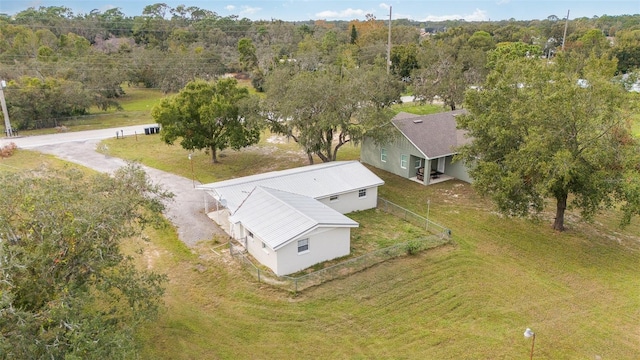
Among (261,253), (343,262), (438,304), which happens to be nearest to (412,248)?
(343,262)

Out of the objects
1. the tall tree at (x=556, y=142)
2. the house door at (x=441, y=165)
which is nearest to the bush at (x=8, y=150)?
the house door at (x=441, y=165)

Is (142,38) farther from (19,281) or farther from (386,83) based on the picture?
(19,281)

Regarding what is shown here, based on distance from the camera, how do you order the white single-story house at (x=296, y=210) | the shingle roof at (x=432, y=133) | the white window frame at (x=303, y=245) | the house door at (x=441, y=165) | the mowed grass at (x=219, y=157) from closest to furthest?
the white single-story house at (x=296, y=210) < the white window frame at (x=303, y=245) < the shingle roof at (x=432, y=133) < the house door at (x=441, y=165) < the mowed grass at (x=219, y=157)

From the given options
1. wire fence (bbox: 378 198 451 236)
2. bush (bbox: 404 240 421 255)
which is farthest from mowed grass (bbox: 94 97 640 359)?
wire fence (bbox: 378 198 451 236)

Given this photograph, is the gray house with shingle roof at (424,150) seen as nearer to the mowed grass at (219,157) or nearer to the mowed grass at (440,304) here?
the mowed grass at (219,157)

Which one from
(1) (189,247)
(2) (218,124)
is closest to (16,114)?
(2) (218,124)

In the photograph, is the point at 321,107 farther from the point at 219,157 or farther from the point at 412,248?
the point at 412,248
